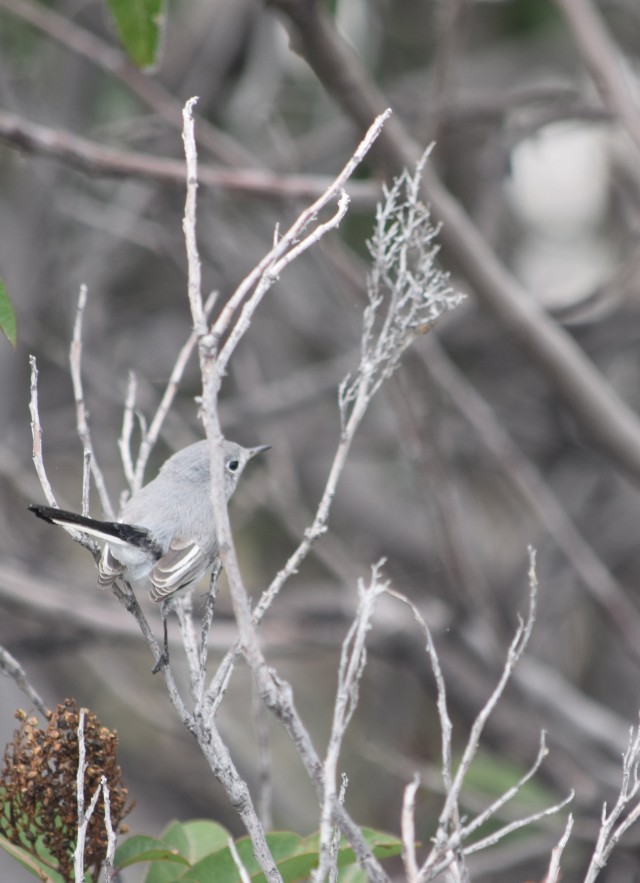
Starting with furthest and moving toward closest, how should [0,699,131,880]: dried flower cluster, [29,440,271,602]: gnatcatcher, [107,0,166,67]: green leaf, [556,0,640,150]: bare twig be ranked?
1. [556,0,640,150]: bare twig
2. [107,0,166,67]: green leaf
3. [29,440,271,602]: gnatcatcher
4. [0,699,131,880]: dried flower cluster

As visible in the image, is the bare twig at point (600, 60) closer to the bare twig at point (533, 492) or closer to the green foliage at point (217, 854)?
the bare twig at point (533, 492)

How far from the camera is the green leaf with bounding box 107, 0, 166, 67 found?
263 cm

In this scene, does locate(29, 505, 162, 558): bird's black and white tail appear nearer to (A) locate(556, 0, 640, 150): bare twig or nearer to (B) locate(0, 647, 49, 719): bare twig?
(B) locate(0, 647, 49, 719): bare twig

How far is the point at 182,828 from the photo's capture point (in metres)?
1.87

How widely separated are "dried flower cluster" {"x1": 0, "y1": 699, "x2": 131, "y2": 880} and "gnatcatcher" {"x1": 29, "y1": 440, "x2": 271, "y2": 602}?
0.44 m

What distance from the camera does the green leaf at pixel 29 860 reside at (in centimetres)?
154

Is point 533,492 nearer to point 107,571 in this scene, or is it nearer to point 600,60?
point 600,60

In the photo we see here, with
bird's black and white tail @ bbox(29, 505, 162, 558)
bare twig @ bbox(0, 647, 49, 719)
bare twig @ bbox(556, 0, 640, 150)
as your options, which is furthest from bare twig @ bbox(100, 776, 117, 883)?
bare twig @ bbox(556, 0, 640, 150)

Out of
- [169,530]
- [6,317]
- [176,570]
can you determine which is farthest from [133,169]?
[6,317]

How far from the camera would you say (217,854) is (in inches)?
65.7

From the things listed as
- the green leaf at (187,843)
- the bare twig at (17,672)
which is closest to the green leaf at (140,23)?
the bare twig at (17,672)

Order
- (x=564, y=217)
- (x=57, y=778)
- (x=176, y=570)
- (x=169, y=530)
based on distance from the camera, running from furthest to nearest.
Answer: (x=564, y=217), (x=169, y=530), (x=176, y=570), (x=57, y=778)

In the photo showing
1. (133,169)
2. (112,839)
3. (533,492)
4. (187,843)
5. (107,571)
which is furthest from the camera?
(533,492)

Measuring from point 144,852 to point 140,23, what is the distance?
6.38 ft
